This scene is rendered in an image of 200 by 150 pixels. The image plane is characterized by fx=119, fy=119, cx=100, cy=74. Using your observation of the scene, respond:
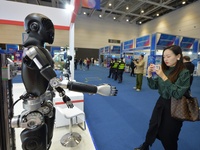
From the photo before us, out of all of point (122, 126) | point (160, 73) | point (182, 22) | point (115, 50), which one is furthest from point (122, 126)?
point (182, 22)

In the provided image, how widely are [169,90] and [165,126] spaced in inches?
16.1

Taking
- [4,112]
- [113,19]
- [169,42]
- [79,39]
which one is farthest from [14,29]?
[4,112]

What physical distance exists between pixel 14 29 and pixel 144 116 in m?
17.5

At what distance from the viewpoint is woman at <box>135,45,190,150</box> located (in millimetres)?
1089

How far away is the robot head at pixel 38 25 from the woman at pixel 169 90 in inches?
41.4

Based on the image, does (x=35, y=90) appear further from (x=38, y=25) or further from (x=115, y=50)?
(x=115, y=50)

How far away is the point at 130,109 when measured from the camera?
3.12 meters

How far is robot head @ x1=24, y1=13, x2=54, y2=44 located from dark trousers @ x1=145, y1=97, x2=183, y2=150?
126 cm

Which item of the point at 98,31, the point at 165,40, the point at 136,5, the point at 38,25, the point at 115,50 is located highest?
the point at 136,5

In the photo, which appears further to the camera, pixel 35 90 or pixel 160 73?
pixel 160 73

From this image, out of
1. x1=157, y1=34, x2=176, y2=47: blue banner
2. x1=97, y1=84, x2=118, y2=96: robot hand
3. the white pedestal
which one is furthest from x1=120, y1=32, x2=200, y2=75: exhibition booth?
x1=97, y1=84, x2=118, y2=96: robot hand

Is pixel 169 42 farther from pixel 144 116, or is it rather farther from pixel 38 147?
pixel 38 147

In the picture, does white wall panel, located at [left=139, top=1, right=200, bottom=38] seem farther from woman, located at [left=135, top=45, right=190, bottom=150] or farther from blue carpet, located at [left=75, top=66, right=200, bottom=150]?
woman, located at [left=135, top=45, right=190, bottom=150]

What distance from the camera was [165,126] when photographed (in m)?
1.24
